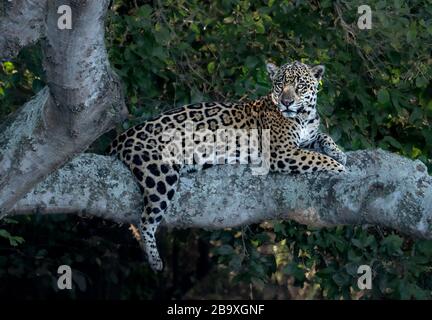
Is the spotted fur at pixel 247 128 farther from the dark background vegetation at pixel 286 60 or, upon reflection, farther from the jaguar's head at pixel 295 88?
the dark background vegetation at pixel 286 60

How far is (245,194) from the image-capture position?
7.39 meters

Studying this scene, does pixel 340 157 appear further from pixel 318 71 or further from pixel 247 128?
pixel 318 71

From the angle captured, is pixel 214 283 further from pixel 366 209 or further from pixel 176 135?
pixel 366 209

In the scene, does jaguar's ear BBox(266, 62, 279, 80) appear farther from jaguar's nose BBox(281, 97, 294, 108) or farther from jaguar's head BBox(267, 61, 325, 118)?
jaguar's nose BBox(281, 97, 294, 108)

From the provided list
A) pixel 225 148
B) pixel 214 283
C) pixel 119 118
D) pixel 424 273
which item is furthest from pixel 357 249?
pixel 214 283

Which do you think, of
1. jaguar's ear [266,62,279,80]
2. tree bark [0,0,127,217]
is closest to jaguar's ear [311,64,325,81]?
jaguar's ear [266,62,279,80]

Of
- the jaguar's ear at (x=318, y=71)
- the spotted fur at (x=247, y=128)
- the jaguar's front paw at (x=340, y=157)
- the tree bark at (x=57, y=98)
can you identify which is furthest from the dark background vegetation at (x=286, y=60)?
the tree bark at (x=57, y=98)

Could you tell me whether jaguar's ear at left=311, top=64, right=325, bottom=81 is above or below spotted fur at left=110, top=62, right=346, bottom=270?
above

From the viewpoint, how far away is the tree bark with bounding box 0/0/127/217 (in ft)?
19.0

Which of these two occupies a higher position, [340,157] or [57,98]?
[57,98]

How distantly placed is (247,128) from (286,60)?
1653mm

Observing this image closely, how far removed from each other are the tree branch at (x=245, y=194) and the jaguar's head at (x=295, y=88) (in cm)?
90

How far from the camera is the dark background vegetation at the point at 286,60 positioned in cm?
883

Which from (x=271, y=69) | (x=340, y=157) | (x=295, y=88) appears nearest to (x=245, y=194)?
(x=340, y=157)
